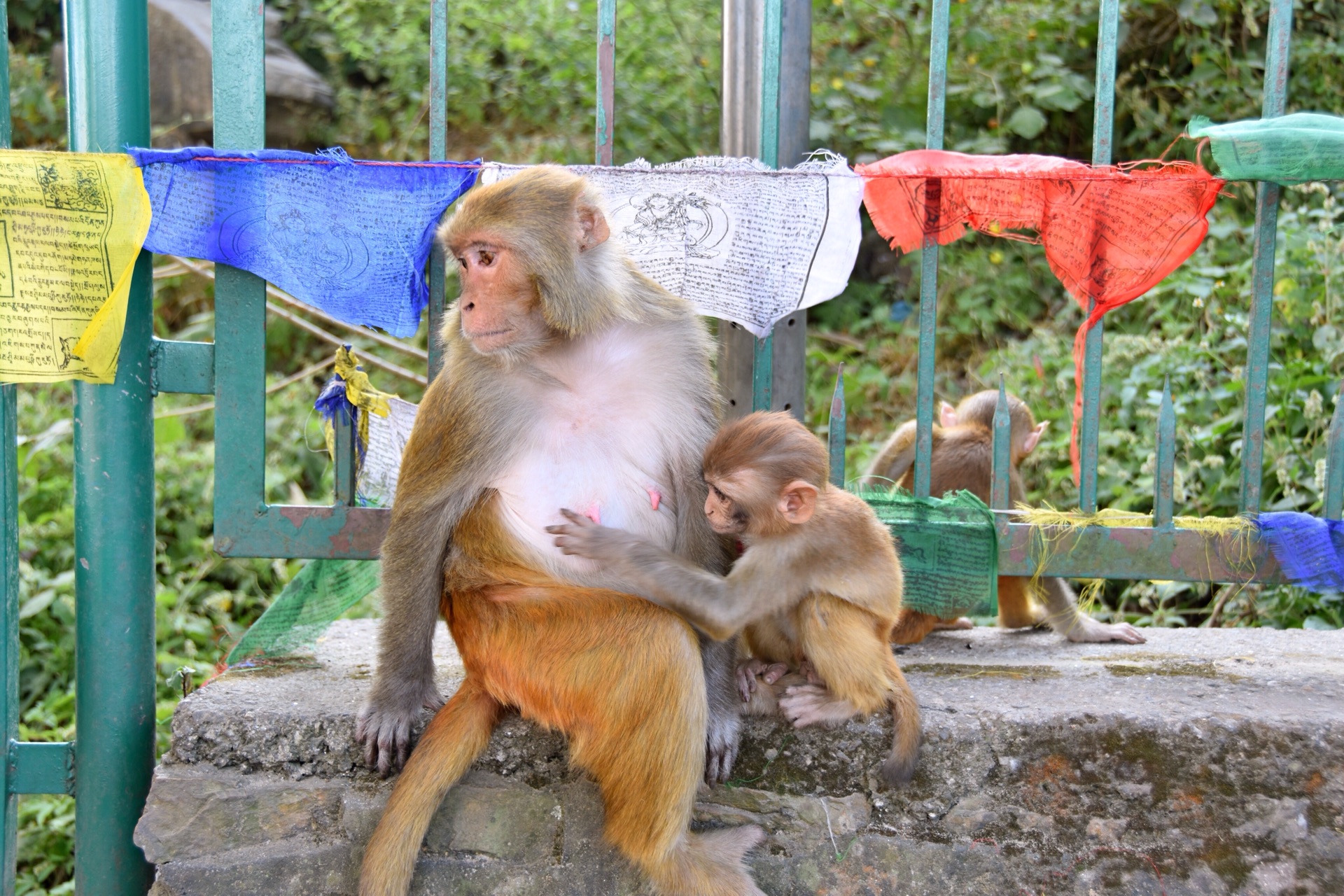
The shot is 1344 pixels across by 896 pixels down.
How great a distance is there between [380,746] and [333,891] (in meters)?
0.35

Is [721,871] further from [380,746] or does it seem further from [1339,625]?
[1339,625]

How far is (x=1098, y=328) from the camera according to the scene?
3029 mm

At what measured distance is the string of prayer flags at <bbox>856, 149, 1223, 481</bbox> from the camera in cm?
296

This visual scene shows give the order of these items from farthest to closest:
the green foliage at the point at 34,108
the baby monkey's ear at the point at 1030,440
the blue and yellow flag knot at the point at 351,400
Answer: the green foliage at the point at 34,108 < the baby monkey's ear at the point at 1030,440 < the blue and yellow flag knot at the point at 351,400

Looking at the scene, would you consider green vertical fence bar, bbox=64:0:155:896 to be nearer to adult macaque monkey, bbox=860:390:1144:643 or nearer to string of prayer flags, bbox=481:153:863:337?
string of prayer flags, bbox=481:153:863:337

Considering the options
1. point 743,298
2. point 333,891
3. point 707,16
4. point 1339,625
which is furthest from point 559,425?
point 707,16

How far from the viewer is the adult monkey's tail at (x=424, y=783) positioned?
8.12ft

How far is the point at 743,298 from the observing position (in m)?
3.01

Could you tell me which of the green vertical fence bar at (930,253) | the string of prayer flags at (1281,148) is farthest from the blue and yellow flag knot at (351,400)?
the string of prayer flags at (1281,148)

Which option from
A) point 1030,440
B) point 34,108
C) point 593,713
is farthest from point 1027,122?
point 34,108

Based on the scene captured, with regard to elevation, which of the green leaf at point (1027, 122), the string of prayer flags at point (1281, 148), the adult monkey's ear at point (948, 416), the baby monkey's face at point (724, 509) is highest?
the green leaf at point (1027, 122)

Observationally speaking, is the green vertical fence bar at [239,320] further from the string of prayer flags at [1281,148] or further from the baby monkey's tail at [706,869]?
the string of prayer flags at [1281,148]

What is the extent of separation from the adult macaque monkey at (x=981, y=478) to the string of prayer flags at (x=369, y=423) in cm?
138

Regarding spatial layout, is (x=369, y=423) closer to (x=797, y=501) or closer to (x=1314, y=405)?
(x=797, y=501)
